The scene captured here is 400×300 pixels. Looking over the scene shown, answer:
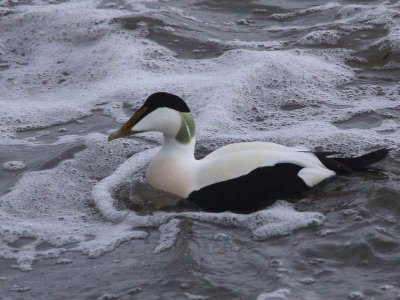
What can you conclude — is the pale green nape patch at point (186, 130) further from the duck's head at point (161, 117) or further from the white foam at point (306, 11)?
the white foam at point (306, 11)

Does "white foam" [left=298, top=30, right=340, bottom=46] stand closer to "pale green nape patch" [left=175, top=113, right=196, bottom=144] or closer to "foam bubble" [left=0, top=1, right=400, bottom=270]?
"foam bubble" [left=0, top=1, right=400, bottom=270]

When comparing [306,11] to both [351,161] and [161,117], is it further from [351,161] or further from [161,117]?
[161,117]

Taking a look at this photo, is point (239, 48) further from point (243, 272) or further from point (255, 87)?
point (243, 272)

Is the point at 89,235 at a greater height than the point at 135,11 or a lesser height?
lesser

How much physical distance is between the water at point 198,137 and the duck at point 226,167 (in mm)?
100

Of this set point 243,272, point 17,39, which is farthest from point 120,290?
point 17,39

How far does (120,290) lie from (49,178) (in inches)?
60.6

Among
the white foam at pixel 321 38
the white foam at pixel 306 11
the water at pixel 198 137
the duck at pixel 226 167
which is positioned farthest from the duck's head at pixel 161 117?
the white foam at pixel 306 11

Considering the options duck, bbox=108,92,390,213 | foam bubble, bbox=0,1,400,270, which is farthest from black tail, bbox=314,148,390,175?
foam bubble, bbox=0,1,400,270

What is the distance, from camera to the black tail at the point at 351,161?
16.3ft

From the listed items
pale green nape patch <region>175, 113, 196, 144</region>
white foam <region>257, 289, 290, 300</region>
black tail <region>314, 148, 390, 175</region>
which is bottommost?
white foam <region>257, 289, 290, 300</region>

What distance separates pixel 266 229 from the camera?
4441 mm

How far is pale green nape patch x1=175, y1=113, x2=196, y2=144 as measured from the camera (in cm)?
496

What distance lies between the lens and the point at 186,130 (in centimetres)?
500
